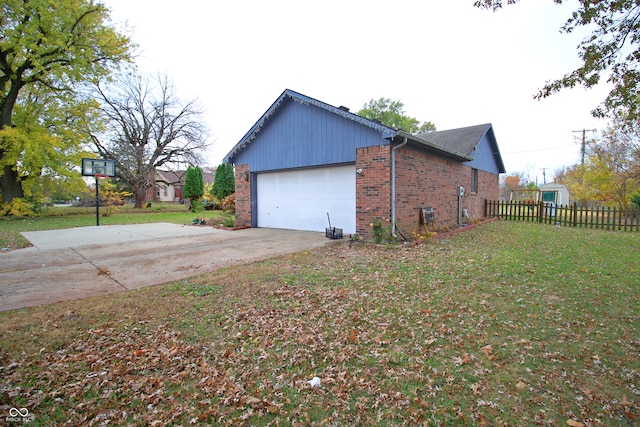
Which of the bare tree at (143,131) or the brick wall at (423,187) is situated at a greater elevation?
the bare tree at (143,131)

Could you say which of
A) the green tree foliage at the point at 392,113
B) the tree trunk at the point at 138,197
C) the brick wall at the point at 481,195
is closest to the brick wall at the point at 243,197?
the brick wall at the point at 481,195

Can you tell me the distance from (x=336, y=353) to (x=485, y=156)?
57.7 feet

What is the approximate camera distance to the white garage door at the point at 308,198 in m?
10.1

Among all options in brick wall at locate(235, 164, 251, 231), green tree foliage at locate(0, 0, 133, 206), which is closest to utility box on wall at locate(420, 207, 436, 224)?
brick wall at locate(235, 164, 251, 231)

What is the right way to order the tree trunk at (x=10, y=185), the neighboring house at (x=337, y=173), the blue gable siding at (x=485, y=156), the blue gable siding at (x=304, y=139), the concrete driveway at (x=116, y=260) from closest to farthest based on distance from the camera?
1. the concrete driveway at (x=116, y=260)
2. the neighboring house at (x=337, y=173)
3. the blue gable siding at (x=304, y=139)
4. the blue gable siding at (x=485, y=156)
5. the tree trunk at (x=10, y=185)

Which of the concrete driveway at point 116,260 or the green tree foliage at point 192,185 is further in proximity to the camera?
the green tree foliage at point 192,185

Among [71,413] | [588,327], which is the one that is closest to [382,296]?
[588,327]

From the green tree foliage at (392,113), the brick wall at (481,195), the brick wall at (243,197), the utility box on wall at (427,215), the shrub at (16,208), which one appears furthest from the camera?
the green tree foliage at (392,113)

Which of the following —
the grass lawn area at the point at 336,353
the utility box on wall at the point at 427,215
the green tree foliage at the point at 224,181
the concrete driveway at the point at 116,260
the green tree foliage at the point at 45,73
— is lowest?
the grass lawn area at the point at 336,353

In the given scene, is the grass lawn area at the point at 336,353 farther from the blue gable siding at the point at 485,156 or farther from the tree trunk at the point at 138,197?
the tree trunk at the point at 138,197

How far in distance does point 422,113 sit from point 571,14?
113 ft

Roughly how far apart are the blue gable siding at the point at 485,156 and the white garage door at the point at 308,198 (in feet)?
24.5

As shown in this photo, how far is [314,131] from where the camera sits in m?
10.3

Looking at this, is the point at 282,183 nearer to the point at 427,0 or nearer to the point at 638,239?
the point at 427,0
